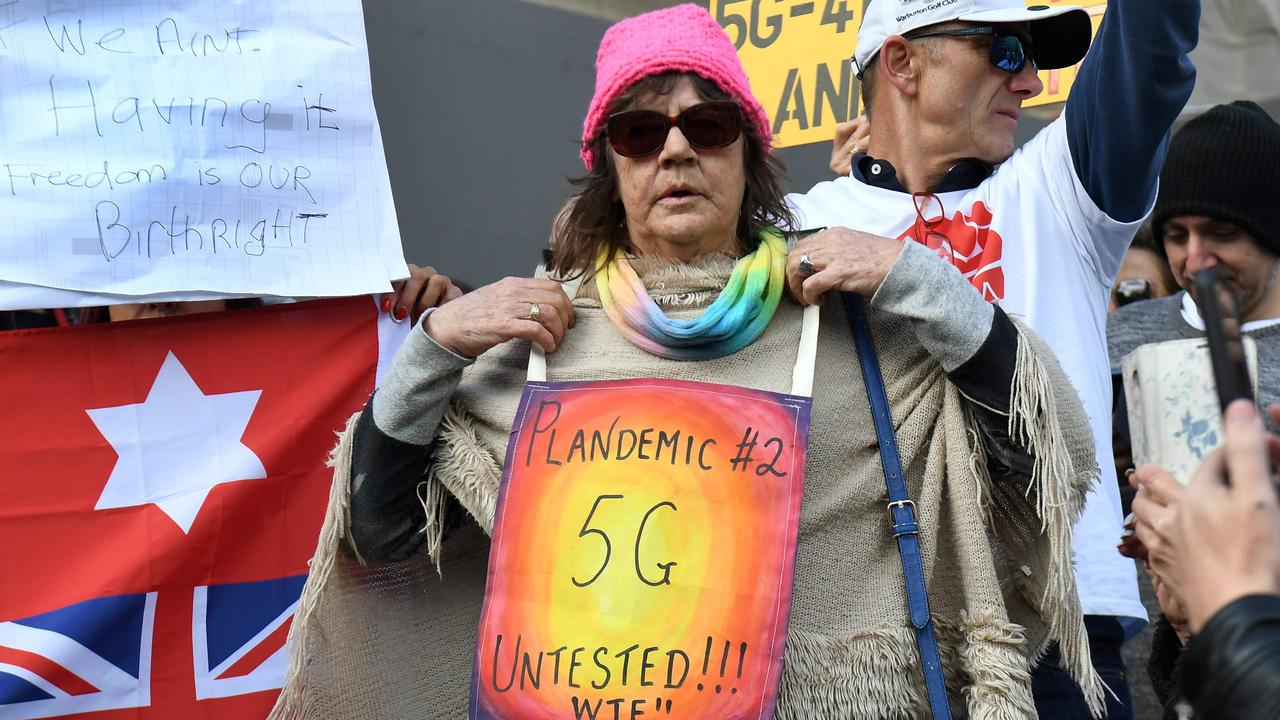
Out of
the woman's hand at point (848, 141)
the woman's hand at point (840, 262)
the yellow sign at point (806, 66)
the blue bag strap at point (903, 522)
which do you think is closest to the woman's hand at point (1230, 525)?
the blue bag strap at point (903, 522)

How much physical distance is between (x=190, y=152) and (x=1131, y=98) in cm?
186

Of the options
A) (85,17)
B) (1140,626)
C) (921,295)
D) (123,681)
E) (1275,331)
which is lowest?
(123,681)

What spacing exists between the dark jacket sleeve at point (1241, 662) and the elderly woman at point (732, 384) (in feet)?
2.81

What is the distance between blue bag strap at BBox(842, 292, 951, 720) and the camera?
2.15m

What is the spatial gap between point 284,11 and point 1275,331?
2.15 metres

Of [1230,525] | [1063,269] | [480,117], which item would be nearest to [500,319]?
[1063,269]

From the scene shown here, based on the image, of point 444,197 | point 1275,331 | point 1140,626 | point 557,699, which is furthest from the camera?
point 444,197

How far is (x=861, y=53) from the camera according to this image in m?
3.15

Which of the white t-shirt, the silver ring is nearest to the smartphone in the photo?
the silver ring

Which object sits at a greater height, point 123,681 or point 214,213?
point 214,213

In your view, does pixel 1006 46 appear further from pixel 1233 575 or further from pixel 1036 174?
pixel 1233 575

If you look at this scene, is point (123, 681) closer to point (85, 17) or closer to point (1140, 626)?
A: point (85, 17)

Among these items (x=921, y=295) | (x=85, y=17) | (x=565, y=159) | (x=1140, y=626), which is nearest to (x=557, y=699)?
(x=921, y=295)

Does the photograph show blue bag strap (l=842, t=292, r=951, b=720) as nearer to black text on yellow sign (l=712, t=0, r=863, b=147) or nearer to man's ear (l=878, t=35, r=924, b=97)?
man's ear (l=878, t=35, r=924, b=97)
